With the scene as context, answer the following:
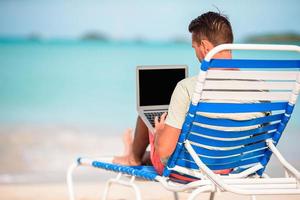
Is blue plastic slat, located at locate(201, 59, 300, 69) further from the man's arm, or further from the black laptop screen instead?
the black laptop screen

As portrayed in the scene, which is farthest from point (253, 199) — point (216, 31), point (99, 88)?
point (99, 88)

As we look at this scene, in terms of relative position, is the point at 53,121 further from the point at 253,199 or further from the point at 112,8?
the point at 112,8

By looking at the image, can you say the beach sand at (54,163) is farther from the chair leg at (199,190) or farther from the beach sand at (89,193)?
the chair leg at (199,190)

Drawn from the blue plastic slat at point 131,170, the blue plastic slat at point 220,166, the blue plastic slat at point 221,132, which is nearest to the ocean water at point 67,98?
the blue plastic slat at point 131,170

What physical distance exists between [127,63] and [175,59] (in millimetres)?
1026

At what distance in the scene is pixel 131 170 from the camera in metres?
3.87

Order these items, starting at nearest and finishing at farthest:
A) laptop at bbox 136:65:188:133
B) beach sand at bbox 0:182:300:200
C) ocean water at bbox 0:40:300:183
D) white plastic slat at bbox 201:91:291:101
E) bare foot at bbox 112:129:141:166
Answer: white plastic slat at bbox 201:91:291:101
bare foot at bbox 112:129:141:166
laptop at bbox 136:65:188:133
beach sand at bbox 0:182:300:200
ocean water at bbox 0:40:300:183

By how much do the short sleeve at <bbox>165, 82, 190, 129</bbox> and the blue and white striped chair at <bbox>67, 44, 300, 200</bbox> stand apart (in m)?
0.04

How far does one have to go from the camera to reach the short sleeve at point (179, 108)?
3566mm

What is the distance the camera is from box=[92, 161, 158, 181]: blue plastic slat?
3768mm

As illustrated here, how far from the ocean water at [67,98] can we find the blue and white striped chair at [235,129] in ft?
10.9

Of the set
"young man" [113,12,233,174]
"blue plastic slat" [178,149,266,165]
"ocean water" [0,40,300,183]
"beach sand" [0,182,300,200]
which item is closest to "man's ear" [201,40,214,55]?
"young man" [113,12,233,174]

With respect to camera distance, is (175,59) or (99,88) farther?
(175,59)

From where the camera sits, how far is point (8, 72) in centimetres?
1698
